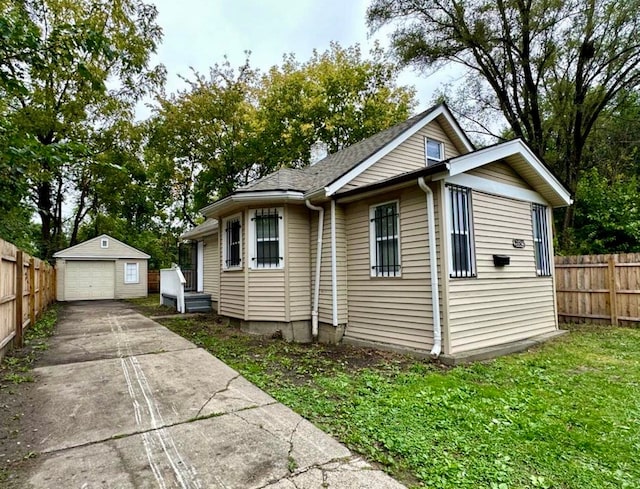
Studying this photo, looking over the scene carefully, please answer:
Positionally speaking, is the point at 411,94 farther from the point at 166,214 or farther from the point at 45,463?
the point at 45,463

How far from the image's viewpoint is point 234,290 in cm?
857

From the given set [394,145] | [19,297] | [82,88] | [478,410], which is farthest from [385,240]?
[82,88]

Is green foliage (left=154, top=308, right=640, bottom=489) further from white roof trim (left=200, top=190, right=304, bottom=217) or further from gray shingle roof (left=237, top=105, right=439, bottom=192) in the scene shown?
gray shingle roof (left=237, top=105, right=439, bottom=192)

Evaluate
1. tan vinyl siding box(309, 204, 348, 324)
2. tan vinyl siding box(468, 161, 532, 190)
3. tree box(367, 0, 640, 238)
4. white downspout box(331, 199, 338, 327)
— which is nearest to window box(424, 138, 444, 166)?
tan vinyl siding box(468, 161, 532, 190)

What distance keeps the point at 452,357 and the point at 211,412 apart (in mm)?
3588

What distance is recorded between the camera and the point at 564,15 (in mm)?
12070

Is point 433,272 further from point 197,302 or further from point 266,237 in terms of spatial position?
point 197,302

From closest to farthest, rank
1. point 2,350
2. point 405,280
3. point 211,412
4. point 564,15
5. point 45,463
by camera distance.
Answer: point 45,463
point 211,412
point 2,350
point 405,280
point 564,15

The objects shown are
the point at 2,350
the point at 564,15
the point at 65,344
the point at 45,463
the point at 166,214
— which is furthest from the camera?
the point at 166,214

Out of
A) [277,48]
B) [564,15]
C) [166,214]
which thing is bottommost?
[166,214]

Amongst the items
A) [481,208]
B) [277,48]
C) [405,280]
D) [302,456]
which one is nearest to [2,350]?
[302,456]

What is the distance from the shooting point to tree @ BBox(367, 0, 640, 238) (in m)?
11.9

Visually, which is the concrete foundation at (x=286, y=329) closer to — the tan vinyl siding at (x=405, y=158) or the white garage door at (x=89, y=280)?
the tan vinyl siding at (x=405, y=158)

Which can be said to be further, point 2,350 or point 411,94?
point 411,94
